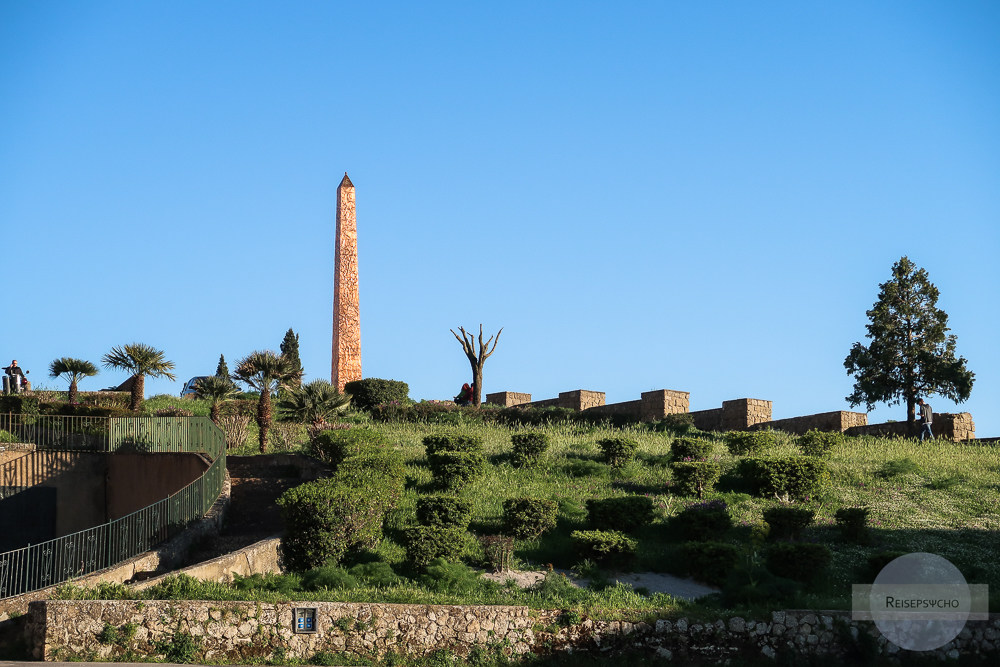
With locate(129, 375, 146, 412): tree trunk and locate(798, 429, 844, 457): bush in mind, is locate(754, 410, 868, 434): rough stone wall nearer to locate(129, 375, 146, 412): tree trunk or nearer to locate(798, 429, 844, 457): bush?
→ locate(798, 429, 844, 457): bush

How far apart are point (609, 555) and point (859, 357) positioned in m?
24.4

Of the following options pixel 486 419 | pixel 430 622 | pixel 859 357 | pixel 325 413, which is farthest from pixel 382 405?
pixel 430 622

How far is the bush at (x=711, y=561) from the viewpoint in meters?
21.9

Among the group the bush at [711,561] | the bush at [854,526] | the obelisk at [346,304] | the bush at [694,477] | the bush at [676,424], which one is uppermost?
the obelisk at [346,304]

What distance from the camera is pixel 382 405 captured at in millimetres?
41531

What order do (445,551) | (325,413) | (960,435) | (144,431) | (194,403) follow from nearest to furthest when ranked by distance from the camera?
(445,551), (144,431), (325,413), (960,435), (194,403)

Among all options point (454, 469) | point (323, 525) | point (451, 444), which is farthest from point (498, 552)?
point (451, 444)

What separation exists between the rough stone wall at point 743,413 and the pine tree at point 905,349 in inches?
150

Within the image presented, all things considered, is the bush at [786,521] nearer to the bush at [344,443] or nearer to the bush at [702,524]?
the bush at [702,524]

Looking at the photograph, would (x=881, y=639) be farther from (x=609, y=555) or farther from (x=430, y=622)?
(x=430, y=622)

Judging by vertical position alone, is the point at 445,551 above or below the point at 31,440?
below

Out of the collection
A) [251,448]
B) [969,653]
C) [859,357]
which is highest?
[859,357]

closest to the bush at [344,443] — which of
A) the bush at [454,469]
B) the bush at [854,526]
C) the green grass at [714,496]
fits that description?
the green grass at [714,496]

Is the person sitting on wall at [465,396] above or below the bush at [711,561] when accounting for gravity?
above
